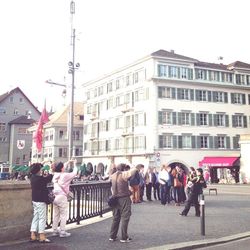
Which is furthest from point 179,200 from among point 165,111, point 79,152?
point 79,152

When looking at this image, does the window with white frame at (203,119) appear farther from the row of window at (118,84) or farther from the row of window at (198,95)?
the row of window at (118,84)

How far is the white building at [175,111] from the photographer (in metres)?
52.9

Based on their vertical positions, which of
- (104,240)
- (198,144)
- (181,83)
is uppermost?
(181,83)

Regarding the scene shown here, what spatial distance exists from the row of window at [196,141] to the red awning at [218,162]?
2077mm

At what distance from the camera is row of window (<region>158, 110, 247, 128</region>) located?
53.1m

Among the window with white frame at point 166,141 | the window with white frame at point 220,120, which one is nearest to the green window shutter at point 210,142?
the window with white frame at point 220,120

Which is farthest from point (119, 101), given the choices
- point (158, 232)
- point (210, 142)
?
point (158, 232)

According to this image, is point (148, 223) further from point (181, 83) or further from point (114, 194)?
point (181, 83)

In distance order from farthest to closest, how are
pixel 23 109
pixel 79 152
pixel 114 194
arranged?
pixel 23 109 → pixel 79 152 → pixel 114 194

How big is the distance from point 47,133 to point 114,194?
6917 cm

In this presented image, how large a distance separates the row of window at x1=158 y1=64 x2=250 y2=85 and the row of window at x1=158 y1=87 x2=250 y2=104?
6.00 ft

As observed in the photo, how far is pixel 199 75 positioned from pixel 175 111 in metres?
7.04

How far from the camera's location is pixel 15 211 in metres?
9.25

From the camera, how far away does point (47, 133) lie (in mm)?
77000
